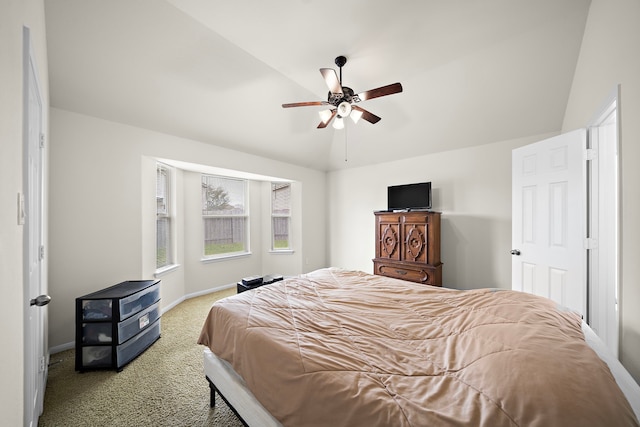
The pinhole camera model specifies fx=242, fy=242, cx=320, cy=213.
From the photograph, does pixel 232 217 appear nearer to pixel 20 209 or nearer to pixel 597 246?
pixel 20 209

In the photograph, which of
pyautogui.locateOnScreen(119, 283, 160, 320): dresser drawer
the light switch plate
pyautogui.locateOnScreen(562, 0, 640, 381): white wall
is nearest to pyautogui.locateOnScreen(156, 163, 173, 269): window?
pyautogui.locateOnScreen(119, 283, 160, 320): dresser drawer

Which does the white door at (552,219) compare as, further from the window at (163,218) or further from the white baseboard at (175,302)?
the window at (163,218)

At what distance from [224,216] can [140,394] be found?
314 centimetres

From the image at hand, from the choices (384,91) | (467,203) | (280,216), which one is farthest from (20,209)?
(467,203)

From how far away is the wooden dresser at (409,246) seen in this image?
3631 mm

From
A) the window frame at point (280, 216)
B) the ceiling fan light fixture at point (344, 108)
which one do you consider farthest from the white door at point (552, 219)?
the window frame at point (280, 216)

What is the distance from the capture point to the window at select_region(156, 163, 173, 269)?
3.64 m

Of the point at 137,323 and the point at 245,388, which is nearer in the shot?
the point at 245,388

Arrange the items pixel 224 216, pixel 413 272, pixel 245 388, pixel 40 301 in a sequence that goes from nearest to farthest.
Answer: pixel 40 301 → pixel 245 388 → pixel 413 272 → pixel 224 216

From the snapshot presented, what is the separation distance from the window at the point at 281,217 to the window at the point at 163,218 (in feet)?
6.41

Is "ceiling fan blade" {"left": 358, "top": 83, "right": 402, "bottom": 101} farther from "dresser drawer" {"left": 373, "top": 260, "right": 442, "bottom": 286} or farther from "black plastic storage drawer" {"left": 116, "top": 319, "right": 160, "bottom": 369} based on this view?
"black plastic storage drawer" {"left": 116, "top": 319, "right": 160, "bottom": 369}

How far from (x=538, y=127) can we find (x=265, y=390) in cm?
429

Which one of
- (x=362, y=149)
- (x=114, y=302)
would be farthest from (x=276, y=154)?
(x=114, y=302)

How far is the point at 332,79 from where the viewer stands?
215cm
